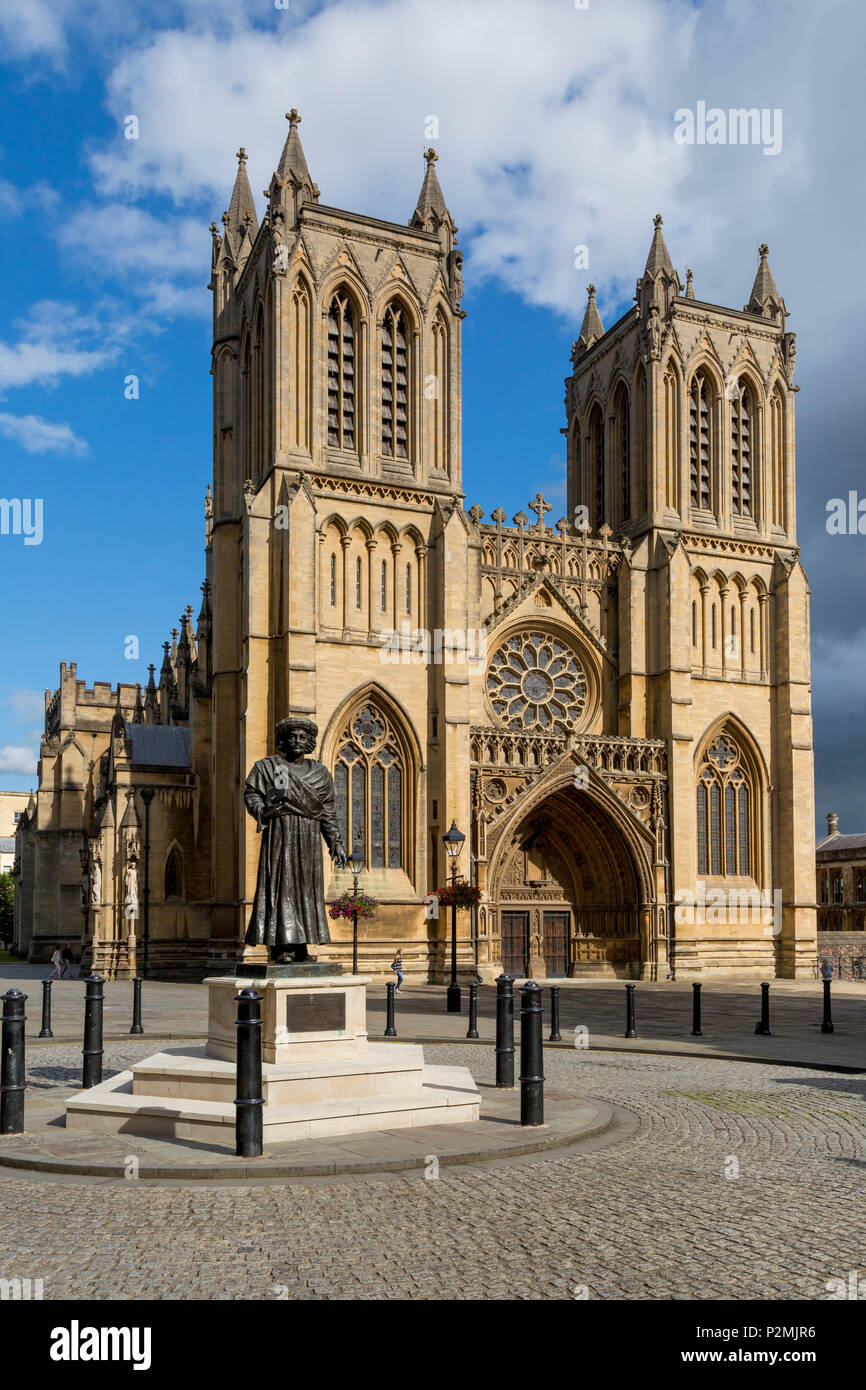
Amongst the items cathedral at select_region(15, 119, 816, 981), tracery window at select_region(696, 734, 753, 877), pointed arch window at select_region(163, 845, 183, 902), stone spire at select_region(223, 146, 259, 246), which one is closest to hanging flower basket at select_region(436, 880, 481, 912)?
cathedral at select_region(15, 119, 816, 981)

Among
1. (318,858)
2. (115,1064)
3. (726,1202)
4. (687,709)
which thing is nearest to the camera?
(726,1202)

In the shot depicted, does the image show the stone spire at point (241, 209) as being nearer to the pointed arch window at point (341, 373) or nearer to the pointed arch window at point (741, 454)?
the pointed arch window at point (341, 373)

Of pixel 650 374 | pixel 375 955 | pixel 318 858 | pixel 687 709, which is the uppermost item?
pixel 650 374

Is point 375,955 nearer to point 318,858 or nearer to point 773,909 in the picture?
point 773,909

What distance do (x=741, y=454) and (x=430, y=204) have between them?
14.2 metres

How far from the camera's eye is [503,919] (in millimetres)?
39562

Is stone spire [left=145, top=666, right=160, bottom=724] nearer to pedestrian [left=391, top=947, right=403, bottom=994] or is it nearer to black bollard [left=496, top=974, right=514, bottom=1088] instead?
pedestrian [left=391, top=947, right=403, bottom=994]

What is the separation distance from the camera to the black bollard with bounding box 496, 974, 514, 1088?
39.8 ft

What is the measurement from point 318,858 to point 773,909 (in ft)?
109

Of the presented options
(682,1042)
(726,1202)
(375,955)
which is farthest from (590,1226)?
(375,955)

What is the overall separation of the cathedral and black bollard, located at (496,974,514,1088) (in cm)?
2105

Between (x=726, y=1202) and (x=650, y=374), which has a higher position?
(x=650, y=374)

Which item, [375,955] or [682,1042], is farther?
[375,955]

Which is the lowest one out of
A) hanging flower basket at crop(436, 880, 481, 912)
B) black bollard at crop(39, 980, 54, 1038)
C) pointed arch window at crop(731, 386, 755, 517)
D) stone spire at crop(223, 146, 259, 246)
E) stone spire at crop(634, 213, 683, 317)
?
black bollard at crop(39, 980, 54, 1038)
